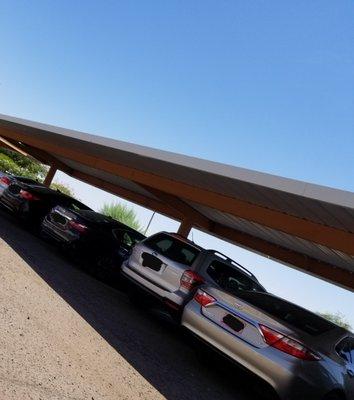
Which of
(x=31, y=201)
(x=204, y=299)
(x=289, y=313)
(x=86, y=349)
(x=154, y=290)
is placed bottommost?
(x=86, y=349)

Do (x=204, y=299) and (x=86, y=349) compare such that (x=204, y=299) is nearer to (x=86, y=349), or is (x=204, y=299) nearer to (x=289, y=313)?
(x=289, y=313)

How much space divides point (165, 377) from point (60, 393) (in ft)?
6.25

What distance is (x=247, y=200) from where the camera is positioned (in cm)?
867

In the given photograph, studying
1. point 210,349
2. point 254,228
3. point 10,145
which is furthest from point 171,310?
point 10,145

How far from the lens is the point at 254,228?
13062 mm

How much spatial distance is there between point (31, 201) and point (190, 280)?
7.62 m

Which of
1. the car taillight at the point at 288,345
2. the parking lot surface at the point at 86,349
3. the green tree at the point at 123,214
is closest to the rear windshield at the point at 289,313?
the car taillight at the point at 288,345

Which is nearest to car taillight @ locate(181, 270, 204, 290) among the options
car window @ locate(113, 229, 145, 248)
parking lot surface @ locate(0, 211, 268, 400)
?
parking lot surface @ locate(0, 211, 268, 400)

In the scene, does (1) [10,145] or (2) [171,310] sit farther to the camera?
(1) [10,145]

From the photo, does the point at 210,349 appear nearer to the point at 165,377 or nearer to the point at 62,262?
the point at 165,377

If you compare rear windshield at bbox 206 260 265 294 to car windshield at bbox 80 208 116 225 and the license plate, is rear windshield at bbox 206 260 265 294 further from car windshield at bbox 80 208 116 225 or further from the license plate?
car windshield at bbox 80 208 116 225

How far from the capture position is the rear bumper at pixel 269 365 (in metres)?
5.09

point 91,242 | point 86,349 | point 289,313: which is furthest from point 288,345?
point 91,242

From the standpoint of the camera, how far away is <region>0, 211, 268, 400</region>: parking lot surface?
4273 millimetres
